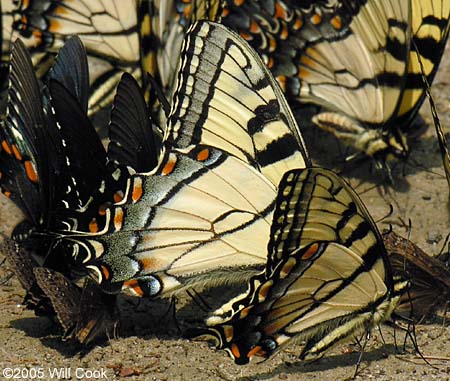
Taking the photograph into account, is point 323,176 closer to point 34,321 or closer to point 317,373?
point 317,373

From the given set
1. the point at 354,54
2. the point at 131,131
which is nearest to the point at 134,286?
the point at 131,131

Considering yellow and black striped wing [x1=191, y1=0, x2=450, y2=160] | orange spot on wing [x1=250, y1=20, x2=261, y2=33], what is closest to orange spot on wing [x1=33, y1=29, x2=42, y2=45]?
yellow and black striped wing [x1=191, y1=0, x2=450, y2=160]

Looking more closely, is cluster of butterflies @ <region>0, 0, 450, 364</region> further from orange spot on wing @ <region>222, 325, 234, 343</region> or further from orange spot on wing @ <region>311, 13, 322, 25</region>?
orange spot on wing @ <region>311, 13, 322, 25</region>

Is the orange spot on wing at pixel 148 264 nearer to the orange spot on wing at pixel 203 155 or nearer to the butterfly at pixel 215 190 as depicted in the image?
the butterfly at pixel 215 190

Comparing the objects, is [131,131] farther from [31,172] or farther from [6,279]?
[6,279]

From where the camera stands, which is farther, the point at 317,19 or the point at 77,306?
the point at 317,19

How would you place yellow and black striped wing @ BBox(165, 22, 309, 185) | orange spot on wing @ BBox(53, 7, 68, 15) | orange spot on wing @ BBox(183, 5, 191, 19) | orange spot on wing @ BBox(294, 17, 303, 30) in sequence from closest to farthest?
yellow and black striped wing @ BBox(165, 22, 309, 185) < orange spot on wing @ BBox(183, 5, 191, 19) < orange spot on wing @ BBox(294, 17, 303, 30) < orange spot on wing @ BBox(53, 7, 68, 15)

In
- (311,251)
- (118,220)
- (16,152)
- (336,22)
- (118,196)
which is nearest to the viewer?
(311,251)

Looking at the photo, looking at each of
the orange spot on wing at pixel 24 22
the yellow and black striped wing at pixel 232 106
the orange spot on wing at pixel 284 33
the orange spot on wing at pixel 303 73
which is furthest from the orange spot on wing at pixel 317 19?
the orange spot on wing at pixel 24 22
